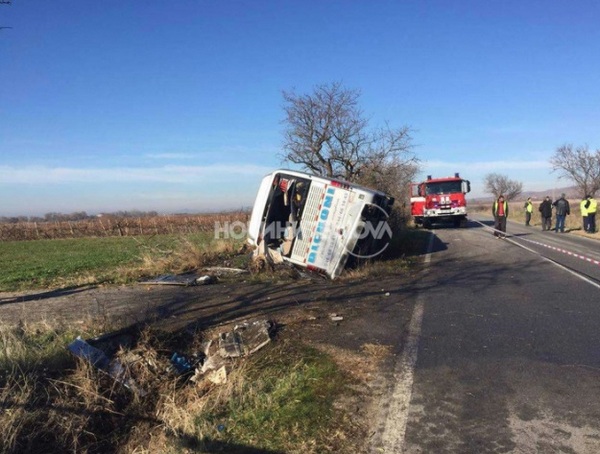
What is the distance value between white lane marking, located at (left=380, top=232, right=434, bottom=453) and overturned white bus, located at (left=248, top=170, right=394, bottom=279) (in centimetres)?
407

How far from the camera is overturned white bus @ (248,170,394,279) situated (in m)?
10.1

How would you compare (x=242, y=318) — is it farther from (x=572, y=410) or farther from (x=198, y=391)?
(x=572, y=410)

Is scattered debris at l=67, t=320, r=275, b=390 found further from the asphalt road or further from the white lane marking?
the asphalt road

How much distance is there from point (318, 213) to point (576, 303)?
509 cm

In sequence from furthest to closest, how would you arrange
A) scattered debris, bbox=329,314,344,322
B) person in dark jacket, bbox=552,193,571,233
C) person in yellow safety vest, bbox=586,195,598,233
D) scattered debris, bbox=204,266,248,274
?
1. person in dark jacket, bbox=552,193,571,233
2. person in yellow safety vest, bbox=586,195,598,233
3. scattered debris, bbox=204,266,248,274
4. scattered debris, bbox=329,314,344,322

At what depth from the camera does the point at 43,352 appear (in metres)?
5.32

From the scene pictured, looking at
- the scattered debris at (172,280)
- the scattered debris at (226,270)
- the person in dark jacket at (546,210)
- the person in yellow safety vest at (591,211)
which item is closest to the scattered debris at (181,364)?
the scattered debris at (172,280)

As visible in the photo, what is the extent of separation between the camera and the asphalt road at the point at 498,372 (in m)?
3.39

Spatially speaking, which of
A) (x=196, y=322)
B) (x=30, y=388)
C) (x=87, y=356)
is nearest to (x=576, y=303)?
(x=196, y=322)

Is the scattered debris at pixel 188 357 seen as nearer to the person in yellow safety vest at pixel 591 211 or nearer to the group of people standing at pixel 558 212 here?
the group of people standing at pixel 558 212

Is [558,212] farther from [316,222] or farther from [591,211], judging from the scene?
[316,222]

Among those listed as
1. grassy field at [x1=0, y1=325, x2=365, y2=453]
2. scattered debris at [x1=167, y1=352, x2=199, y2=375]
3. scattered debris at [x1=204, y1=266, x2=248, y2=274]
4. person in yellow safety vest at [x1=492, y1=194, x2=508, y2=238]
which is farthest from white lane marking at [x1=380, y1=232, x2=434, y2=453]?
person in yellow safety vest at [x1=492, y1=194, x2=508, y2=238]


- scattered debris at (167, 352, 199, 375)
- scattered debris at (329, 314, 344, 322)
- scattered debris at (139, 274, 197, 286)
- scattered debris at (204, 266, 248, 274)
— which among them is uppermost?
scattered debris at (204, 266, 248, 274)

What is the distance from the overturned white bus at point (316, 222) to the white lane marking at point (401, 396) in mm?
4068
